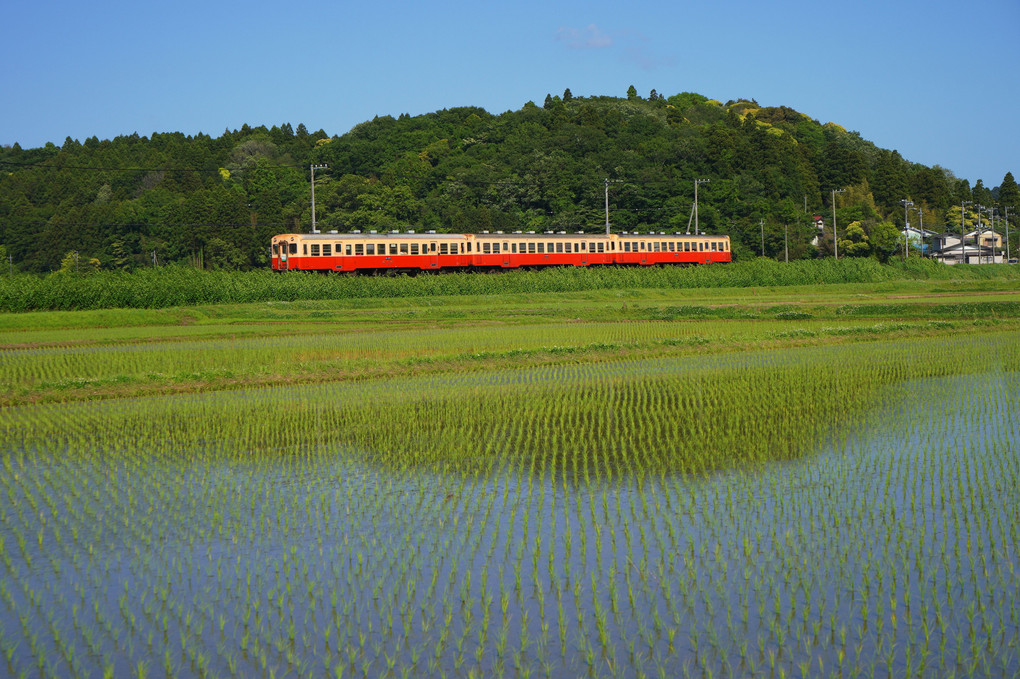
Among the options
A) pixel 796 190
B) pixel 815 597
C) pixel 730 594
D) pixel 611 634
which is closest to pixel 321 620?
pixel 611 634

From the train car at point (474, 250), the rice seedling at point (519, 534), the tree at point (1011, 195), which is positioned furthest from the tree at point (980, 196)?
the rice seedling at point (519, 534)

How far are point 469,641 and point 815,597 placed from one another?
7.21 ft

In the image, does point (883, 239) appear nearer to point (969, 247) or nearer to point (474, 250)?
point (969, 247)

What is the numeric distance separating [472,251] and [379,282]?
7653 mm

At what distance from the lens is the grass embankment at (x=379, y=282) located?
1467 inches

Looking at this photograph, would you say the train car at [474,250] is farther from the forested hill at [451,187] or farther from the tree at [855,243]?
the tree at [855,243]

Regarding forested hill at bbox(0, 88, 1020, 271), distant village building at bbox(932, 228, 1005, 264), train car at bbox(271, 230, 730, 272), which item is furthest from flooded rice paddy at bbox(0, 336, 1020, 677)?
distant village building at bbox(932, 228, 1005, 264)

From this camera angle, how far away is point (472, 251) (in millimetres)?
51312

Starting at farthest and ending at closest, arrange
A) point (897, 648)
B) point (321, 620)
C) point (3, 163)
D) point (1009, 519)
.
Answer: point (3, 163), point (1009, 519), point (321, 620), point (897, 648)

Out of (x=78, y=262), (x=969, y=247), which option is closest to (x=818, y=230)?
(x=969, y=247)

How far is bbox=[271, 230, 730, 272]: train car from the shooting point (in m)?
→ 47.8

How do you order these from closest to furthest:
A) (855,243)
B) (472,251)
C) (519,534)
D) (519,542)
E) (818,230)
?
(519,542)
(519,534)
(472,251)
(855,243)
(818,230)

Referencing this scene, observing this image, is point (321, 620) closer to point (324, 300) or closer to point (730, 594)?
point (730, 594)

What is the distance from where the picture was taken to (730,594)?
20.4ft
